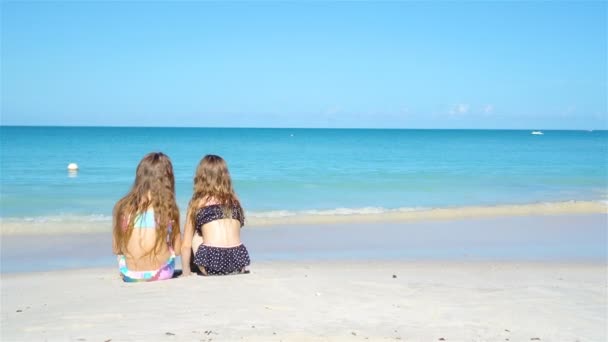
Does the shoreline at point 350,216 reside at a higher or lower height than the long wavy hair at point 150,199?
lower

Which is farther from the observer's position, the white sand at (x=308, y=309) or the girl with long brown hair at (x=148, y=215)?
the girl with long brown hair at (x=148, y=215)

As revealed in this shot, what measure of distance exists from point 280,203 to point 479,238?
624 cm

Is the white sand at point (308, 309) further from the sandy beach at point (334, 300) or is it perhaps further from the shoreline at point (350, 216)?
the shoreline at point (350, 216)

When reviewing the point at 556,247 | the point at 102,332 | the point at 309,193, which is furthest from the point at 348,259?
the point at 309,193

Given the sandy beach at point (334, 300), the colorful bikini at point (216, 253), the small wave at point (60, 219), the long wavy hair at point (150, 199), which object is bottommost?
the small wave at point (60, 219)

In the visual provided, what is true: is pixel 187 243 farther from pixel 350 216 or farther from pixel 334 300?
pixel 350 216

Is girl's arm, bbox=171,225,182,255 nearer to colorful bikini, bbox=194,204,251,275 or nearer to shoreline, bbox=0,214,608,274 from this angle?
colorful bikini, bbox=194,204,251,275

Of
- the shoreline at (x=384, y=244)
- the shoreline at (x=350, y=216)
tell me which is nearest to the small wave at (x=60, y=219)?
the shoreline at (x=350, y=216)

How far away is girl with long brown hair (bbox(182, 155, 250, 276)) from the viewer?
600 cm

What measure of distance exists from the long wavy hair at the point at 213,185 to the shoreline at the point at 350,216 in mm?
5725

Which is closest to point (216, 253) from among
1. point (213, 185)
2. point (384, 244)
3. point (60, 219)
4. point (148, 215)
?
point (213, 185)

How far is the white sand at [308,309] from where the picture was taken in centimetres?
456

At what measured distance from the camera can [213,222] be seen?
19.7 ft

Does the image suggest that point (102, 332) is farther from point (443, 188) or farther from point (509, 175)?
point (509, 175)
